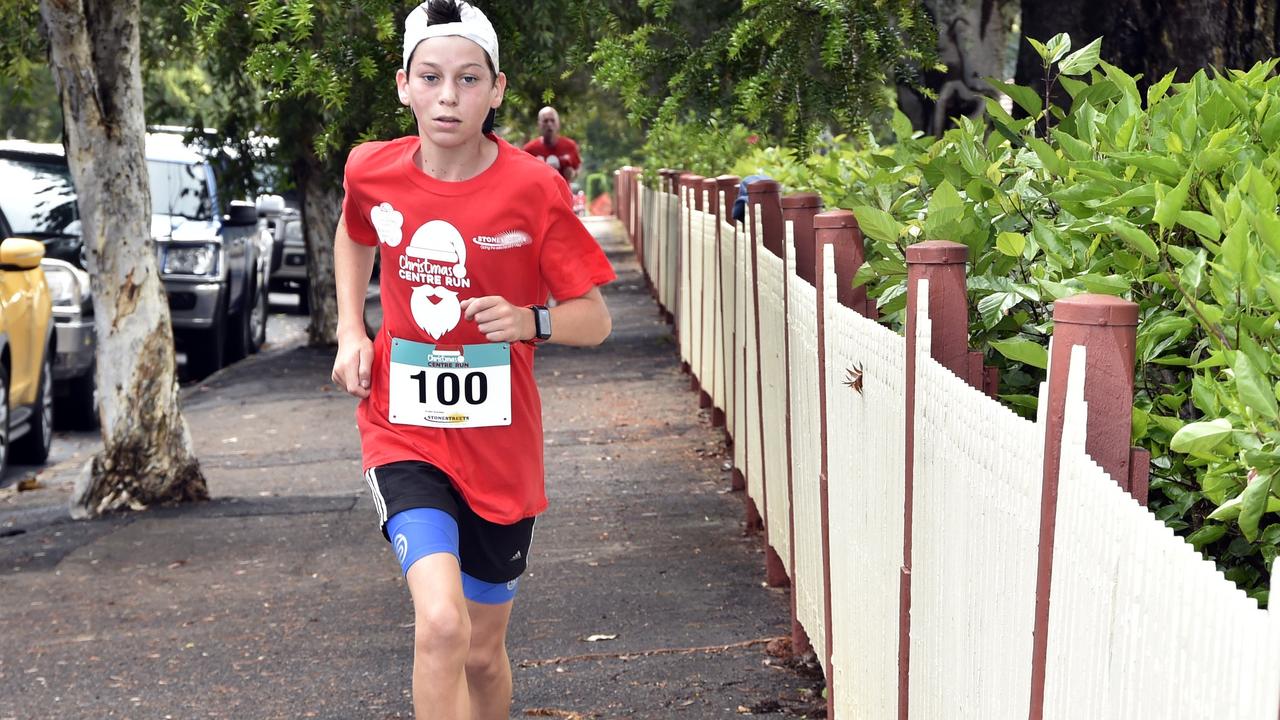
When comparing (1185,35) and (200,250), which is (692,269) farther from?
(200,250)

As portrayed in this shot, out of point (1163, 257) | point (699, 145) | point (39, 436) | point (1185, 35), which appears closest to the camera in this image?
point (1163, 257)

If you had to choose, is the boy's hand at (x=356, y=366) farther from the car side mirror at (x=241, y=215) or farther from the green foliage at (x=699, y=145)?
the car side mirror at (x=241, y=215)

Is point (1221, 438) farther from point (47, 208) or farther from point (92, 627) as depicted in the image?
point (47, 208)

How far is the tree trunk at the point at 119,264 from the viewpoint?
884 centimetres

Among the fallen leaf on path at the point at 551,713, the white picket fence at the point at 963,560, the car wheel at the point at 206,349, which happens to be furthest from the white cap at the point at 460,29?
the car wheel at the point at 206,349

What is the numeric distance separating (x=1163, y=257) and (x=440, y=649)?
185cm

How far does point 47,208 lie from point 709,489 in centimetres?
712

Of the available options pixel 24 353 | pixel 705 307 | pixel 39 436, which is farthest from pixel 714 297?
pixel 39 436

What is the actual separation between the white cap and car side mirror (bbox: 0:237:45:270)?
6.54m

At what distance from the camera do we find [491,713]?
14.7 feet

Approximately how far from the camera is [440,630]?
384 centimetres

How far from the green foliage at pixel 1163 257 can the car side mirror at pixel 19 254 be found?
7.30 m

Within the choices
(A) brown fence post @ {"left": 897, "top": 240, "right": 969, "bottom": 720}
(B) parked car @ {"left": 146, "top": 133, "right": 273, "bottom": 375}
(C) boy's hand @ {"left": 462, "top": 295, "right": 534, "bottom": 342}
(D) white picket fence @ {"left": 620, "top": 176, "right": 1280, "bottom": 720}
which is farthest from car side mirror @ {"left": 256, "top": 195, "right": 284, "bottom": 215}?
(A) brown fence post @ {"left": 897, "top": 240, "right": 969, "bottom": 720}

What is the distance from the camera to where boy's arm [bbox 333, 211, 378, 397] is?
14.1ft
